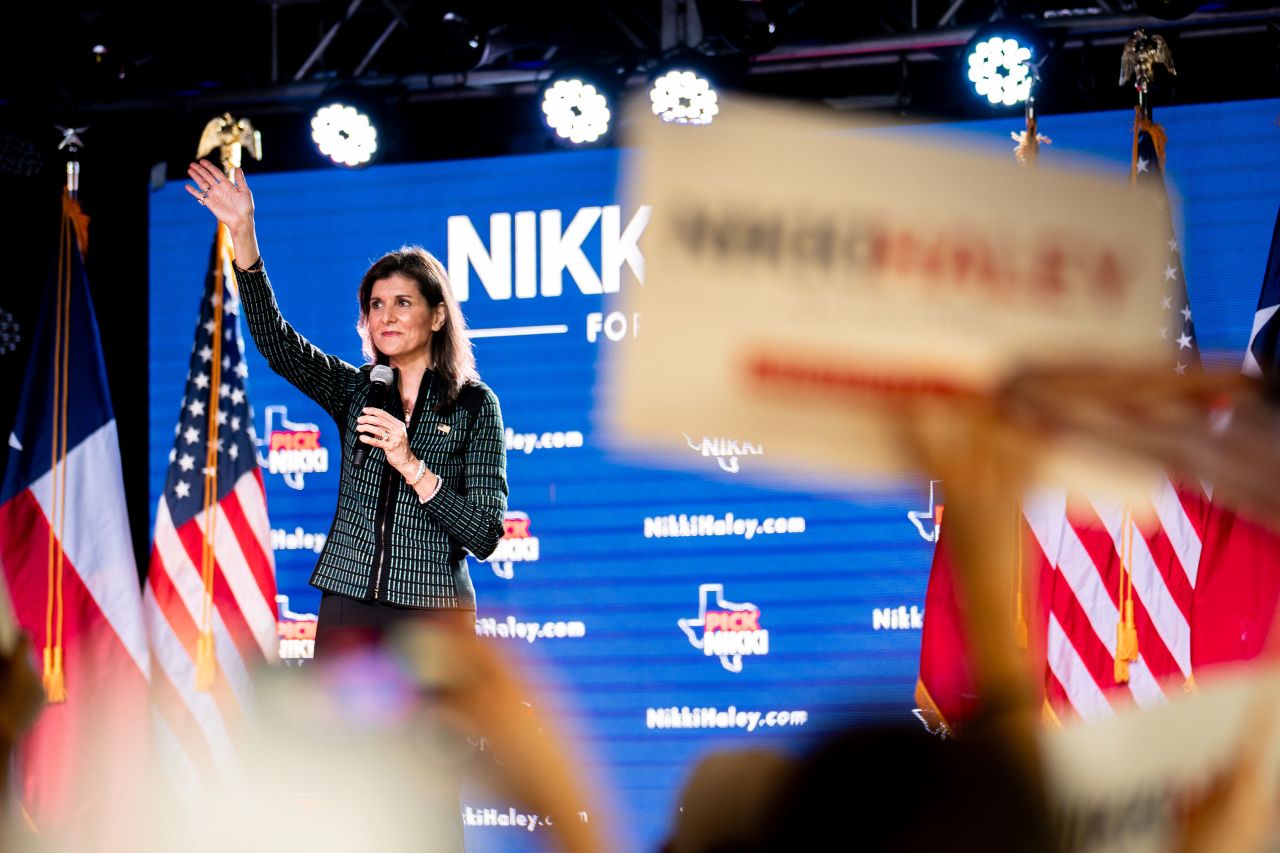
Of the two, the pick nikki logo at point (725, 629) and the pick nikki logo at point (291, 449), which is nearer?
the pick nikki logo at point (725, 629)

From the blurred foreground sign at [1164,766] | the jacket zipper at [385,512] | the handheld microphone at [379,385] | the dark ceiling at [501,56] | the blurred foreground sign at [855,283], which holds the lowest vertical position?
the blurred foreground sign at [1164,766]

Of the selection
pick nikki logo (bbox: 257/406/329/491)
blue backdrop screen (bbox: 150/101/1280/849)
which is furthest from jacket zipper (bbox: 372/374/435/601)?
pick nikki logo (bbox: 257/406/329/491)

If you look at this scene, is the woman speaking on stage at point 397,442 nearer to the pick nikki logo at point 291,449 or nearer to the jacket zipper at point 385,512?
the jacket zipper at point 385,512

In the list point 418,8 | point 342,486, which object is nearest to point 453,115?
point 418,8

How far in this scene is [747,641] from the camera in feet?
16.6

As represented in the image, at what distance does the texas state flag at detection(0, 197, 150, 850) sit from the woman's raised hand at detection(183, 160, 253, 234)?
8.28 feet

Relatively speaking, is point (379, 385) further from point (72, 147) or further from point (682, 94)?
point (72, 147)

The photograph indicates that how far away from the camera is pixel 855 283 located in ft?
2.61

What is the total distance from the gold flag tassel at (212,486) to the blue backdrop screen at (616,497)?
1.30 feet

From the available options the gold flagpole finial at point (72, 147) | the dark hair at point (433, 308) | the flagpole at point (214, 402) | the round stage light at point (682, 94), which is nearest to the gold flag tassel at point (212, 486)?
the flagpole at point (214, 402)

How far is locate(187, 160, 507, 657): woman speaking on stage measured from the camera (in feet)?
9.18

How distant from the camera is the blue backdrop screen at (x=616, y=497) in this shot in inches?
193

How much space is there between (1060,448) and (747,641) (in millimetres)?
4430

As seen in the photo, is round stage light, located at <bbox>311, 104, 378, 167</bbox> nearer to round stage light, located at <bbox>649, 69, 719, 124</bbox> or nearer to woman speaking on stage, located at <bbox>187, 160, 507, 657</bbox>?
round stage light, located at <bbox>649, 69, 719, 124</bbox>
